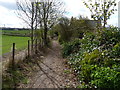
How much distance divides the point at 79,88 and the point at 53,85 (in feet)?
3.23

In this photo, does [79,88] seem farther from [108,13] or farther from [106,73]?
[108,13]

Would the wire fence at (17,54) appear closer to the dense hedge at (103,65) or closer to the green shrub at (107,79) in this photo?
the dense hedge at (103,65)

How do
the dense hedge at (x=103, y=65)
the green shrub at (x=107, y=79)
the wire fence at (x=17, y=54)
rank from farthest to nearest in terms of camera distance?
the wire fence at (x=17, y=54) < the dense hedge at (x=103, y=65) < the green shrub at (x=107, y=79)

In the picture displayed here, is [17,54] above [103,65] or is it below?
above

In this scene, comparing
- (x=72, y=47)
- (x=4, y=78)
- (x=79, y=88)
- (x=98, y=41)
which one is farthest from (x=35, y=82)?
(x=72, y=47)

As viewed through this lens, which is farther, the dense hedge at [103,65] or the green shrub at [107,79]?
the dense hedge at [103,65]

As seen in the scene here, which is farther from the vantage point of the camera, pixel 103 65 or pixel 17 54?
pixel 17 54

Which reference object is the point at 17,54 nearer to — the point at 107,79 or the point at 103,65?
the point at 103,65

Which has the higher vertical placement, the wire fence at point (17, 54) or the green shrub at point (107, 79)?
the wire fence at point (17, 54)

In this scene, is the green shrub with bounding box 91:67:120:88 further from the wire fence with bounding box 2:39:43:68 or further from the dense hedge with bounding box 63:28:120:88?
the wire fence with bounding box 2:39:43:68

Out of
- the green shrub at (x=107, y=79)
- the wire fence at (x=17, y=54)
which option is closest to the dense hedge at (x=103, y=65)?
the green shrub at (x=107, y=79)

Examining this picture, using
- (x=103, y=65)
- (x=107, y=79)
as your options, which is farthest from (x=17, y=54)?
(x=107, y=79)

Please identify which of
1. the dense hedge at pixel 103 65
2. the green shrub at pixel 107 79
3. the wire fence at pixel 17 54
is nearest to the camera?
the green shrub at pixel 107 79

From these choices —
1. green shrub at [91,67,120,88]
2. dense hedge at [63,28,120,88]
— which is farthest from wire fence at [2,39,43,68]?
green shrub at [91,67,120,88]
